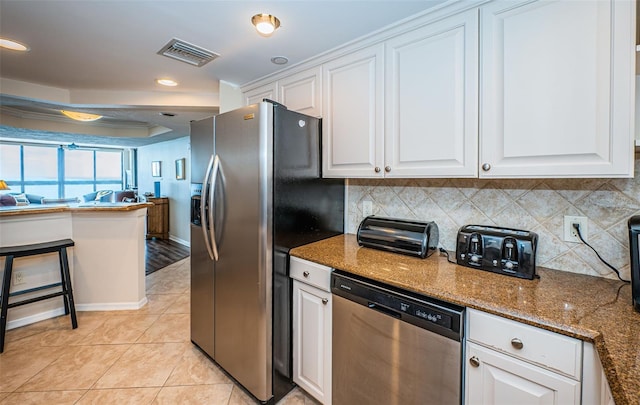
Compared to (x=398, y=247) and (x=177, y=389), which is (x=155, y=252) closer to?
→ (x=177, y=389)

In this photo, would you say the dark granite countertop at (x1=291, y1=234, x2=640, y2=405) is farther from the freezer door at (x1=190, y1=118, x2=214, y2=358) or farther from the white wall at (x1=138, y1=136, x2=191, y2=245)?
the white wall at (x1=138, y1=136, x2=191, y2=245)

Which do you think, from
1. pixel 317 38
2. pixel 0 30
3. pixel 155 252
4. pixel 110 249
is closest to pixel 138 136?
pixel 155 252

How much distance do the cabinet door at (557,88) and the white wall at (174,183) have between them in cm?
497

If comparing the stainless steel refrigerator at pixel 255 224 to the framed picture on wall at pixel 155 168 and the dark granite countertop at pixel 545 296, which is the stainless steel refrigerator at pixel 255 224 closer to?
the dark granite countertop at pixel 545 296

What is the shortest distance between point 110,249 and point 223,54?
2.17 metres

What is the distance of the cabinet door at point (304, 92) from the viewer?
1.95 m

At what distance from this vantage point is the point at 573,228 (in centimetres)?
135

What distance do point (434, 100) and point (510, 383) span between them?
1219 mm

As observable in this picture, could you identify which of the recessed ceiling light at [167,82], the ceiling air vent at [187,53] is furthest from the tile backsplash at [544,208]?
the recessed ceiling light at [167,82]

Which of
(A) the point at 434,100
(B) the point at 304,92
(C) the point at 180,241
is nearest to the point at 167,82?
(B) the point at 304,92

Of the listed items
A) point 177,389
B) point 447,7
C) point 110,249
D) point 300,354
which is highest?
point 447,7

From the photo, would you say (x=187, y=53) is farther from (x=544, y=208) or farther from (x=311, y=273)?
(x=544, y=208)

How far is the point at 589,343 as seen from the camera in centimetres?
86

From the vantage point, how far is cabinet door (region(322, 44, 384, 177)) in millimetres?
1671
